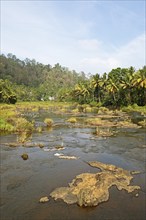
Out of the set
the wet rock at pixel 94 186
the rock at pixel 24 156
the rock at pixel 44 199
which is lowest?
the rock at pixel 44 199

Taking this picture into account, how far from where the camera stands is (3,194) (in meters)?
12.3

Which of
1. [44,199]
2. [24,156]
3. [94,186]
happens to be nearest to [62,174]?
[94,186]

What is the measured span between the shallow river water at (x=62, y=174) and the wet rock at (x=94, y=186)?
12.5 inches

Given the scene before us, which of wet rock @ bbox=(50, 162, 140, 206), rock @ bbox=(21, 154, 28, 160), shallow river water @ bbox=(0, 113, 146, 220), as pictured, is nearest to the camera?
shallow river water @ bbox=(0, 113, 146, 220)

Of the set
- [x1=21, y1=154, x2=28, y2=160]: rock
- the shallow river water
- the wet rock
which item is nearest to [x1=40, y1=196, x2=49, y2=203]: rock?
the shallow river water

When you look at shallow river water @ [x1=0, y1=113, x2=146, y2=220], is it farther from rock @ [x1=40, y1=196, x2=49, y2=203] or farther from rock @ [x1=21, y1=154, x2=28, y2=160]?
rock @ [x1=21, y1=154, x2=28, y2=160]

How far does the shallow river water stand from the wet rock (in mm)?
317

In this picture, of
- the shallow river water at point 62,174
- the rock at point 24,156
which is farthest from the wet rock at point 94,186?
the rock at point 24,156

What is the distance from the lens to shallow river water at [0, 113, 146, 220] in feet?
34.7

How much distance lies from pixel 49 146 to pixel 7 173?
7278mm

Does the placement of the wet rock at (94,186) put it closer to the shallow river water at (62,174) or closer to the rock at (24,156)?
the shallow river water at (62,174)

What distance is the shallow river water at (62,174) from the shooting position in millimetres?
10586

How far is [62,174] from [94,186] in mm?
2936

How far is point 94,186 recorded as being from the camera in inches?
502
